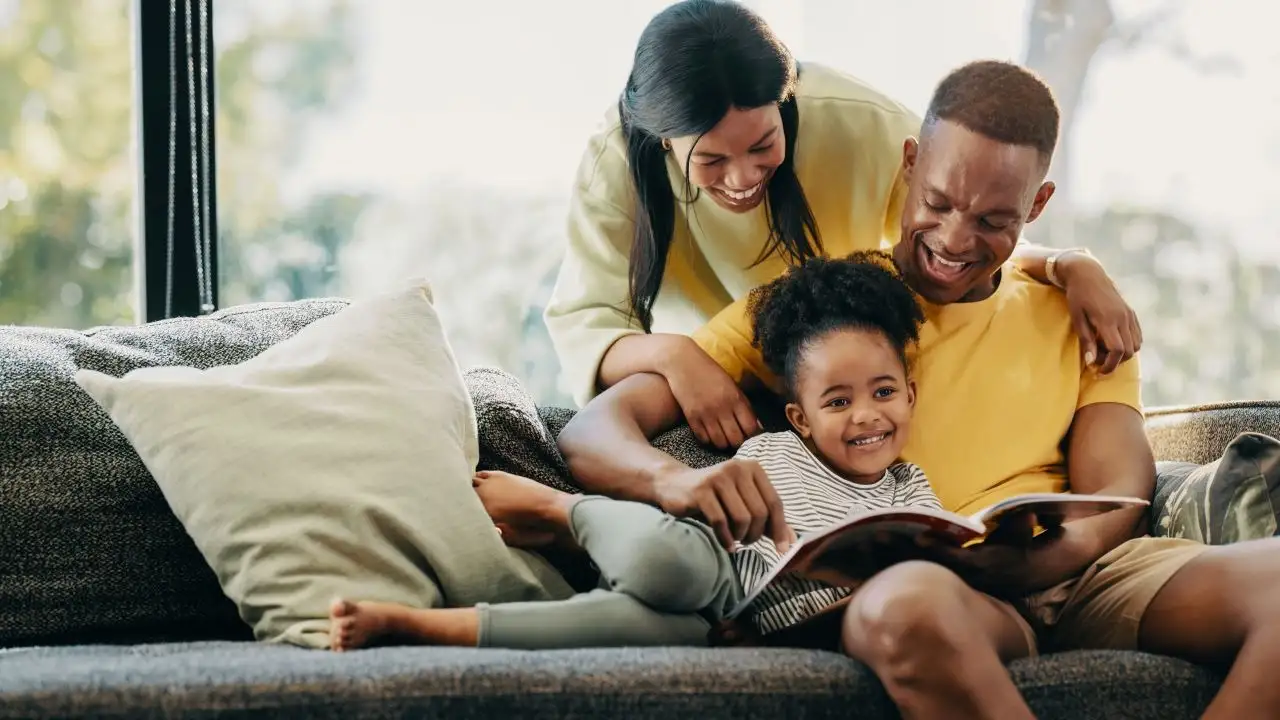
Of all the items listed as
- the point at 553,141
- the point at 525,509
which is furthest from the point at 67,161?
the point at 525,509

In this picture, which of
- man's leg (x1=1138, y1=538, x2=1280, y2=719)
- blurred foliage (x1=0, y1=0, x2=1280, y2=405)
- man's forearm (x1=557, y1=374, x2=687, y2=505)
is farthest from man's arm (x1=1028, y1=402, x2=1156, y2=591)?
blurred foliage (x1=0, y1=0, x2=1280, y2=405)

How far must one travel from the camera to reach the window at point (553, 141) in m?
2.56

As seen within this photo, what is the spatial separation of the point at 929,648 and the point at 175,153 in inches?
71.5

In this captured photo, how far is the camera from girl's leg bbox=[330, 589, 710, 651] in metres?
1.24

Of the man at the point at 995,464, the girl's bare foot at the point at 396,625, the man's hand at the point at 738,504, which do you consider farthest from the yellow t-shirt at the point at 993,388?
the girl's bare foot at the point at 396,625

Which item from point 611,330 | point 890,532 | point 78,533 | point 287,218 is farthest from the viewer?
point 287,218

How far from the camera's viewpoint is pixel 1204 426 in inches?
72.3

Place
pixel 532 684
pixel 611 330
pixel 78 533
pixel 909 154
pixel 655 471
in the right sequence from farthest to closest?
pixel 611 330 → pixel 909 154 → pixel 655 471 → pixel 78 533 → pixel 532 684

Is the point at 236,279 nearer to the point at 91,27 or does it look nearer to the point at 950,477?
the point at 91,27

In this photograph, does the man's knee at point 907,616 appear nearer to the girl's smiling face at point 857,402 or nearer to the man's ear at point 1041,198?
the girl's smiling face at point 857,402

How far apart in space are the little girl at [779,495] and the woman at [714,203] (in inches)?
5.3

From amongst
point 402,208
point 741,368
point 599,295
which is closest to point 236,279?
point 402,208

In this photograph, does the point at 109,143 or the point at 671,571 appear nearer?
the point at 671,571

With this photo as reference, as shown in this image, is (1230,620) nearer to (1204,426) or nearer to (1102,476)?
(1102,476)
